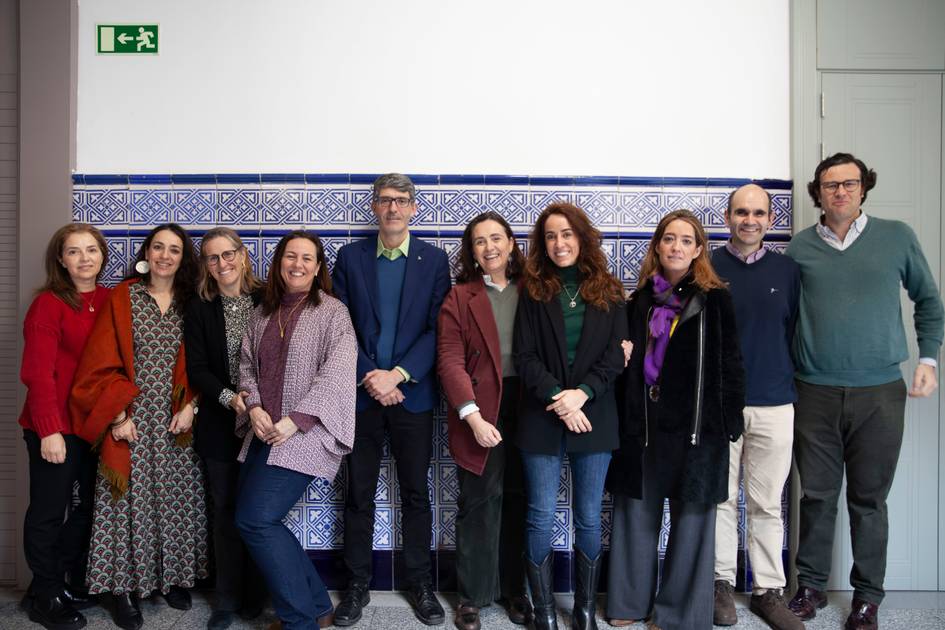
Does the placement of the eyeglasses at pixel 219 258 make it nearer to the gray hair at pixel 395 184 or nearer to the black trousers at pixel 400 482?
the gray hair at pixel 395 184

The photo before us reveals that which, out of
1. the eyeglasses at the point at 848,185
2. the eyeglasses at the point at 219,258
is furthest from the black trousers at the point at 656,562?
the eyeglasses at the point at 219,258

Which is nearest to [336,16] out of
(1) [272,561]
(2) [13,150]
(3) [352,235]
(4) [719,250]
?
(3) [352,235]

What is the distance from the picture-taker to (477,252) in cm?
233

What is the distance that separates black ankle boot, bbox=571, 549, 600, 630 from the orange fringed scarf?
5.39 ft

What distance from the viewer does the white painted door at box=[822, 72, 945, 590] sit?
273cm

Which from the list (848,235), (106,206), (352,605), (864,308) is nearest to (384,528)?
(352,605)

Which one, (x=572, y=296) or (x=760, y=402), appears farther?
(x=760, y=402)

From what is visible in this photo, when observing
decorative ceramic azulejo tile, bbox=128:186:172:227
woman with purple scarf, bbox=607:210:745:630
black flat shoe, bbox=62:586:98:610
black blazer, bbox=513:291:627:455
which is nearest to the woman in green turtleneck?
black blazer, bbox=513:291:627:455

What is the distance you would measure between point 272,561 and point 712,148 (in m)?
2.51

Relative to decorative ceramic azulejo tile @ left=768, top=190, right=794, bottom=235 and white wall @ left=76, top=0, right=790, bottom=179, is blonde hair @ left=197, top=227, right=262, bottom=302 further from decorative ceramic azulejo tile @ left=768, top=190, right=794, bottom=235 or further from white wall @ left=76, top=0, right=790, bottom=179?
decorative ceramic azulejo tile @ left=768, top=190, right=794, bottom=235

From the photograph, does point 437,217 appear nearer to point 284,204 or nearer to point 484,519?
point 284,204

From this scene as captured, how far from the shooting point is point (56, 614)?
2404mm

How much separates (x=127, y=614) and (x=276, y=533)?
0.80 metres

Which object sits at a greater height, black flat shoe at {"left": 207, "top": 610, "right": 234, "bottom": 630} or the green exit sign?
the green exit sign
